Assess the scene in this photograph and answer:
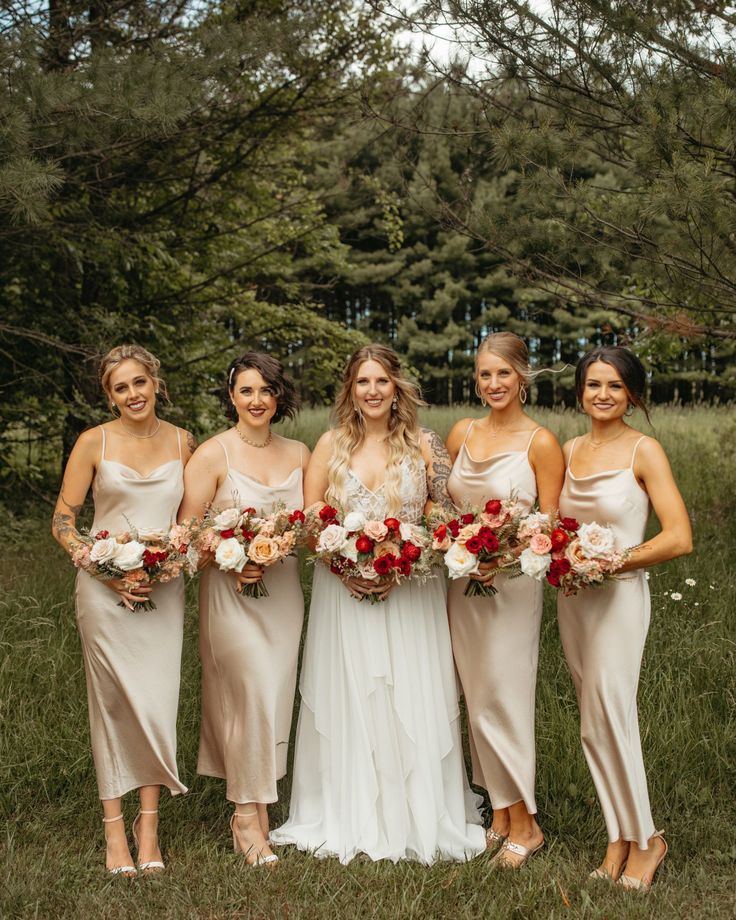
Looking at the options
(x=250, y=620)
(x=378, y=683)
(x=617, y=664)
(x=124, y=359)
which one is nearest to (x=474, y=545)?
(x=617, y=664)

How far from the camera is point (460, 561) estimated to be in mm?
3822

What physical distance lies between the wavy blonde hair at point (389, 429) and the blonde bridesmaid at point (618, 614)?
0.87m

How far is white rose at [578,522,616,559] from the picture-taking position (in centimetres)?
362

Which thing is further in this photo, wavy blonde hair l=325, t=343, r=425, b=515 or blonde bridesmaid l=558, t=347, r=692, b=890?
wavy blonde hair l=325, t=343, r=425, b=515

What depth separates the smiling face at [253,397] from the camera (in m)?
4.27

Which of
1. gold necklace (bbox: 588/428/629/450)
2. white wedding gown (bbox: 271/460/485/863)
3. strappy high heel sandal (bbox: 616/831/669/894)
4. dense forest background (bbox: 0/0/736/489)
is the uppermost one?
dense forest background (bbox: 0/0/736/489)

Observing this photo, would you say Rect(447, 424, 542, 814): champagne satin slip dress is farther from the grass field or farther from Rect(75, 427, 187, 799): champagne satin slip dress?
Rect(75, 427, 187, 799): champagne satin slip dress

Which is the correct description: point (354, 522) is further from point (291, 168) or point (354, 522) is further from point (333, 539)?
point (291, 168)

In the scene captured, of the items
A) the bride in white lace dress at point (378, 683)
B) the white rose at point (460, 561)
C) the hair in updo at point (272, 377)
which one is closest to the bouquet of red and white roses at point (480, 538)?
the white rose at point (460, 561)

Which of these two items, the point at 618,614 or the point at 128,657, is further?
A: the point at 128,657

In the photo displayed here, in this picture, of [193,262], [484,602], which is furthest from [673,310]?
[193,262]

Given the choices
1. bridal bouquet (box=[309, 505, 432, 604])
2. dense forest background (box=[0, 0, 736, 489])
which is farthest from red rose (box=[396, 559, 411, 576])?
dense forest background (box=[0, 0, 736, 489])

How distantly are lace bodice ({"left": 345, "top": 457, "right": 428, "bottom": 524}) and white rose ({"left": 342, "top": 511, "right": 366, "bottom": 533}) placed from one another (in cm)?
26

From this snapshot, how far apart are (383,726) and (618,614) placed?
1.26 m
